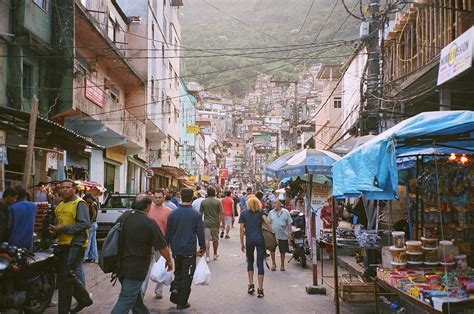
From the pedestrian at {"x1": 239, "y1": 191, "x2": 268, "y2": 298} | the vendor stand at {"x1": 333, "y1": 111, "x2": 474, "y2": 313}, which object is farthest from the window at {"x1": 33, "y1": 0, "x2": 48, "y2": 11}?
the vendor stand at {"x1": 333, "y1": 111, "x2": 474, "y2": 313}

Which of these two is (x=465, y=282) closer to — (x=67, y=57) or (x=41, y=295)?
(x=41, y=295)

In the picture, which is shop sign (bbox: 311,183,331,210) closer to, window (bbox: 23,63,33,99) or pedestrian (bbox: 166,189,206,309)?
pedestrian (bbox: 166,189,206,309)

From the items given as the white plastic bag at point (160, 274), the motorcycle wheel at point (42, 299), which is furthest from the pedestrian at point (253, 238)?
the motorcycle wheel at point (42, 299)

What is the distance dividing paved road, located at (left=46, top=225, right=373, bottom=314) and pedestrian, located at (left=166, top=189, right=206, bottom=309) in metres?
0.31

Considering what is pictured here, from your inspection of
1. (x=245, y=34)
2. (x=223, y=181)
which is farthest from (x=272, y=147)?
(x=245, y=34)

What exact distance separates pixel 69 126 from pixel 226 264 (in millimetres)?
10302

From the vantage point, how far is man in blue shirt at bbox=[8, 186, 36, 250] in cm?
755

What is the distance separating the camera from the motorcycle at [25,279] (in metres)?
6.56

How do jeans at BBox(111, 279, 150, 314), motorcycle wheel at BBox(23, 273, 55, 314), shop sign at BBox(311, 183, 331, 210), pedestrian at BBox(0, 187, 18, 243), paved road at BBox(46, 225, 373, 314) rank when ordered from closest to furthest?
jeans at BBox(111, 279, 150, 314) < motorcycle wheel at BBox(23, 273, 55, 314) < pedestrian at BBox(0, 187, 18, 243) < paved road at BBox(46, 225, 373, 314) < shop sign at BBox(311, 183, 331, 210)

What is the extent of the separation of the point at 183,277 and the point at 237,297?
5.01ft

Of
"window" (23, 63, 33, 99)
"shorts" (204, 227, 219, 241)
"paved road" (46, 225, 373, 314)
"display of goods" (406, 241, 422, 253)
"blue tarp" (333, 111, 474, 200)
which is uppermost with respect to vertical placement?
"window" (23, 63, 33, 99)

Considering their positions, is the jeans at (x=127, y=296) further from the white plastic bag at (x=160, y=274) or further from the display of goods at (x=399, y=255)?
the display of goods at (x=399, y=255)

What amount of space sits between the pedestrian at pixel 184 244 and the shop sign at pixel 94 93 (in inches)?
479

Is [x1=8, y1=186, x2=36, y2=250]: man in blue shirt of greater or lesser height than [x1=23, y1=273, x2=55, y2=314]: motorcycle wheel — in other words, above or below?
above
